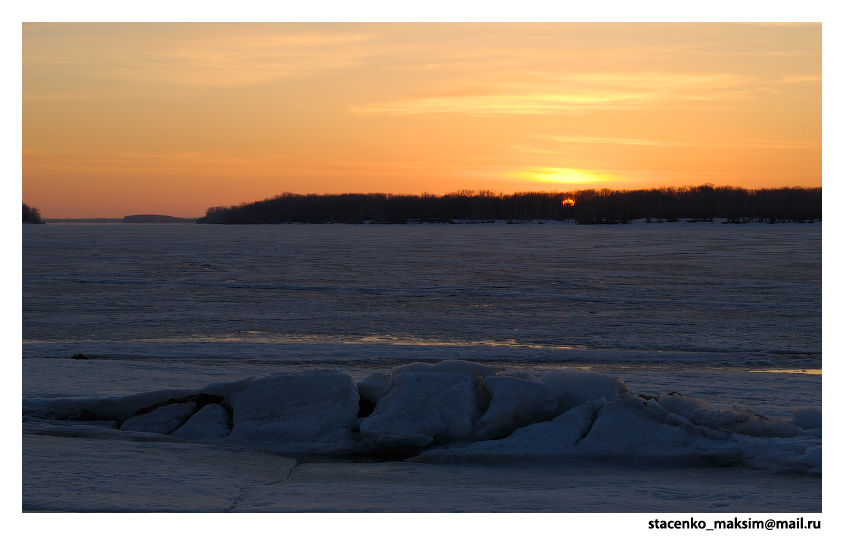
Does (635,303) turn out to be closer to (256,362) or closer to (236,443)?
(256,362)

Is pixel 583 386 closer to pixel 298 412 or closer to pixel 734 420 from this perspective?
pixel 734 420

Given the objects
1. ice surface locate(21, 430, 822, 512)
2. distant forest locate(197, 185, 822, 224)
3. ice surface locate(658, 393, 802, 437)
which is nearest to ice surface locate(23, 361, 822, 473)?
ice surface locate(658, 393, 802, 437)

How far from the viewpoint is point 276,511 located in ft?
10.8

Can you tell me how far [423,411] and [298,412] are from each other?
0.92 meters

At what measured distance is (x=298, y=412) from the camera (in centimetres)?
496

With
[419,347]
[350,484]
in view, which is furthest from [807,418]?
[419,347]

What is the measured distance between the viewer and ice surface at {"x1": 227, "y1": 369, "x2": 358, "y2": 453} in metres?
4.70

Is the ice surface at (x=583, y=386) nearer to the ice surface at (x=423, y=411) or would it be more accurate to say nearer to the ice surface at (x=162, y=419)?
the ice surface at (x=423, y=411)

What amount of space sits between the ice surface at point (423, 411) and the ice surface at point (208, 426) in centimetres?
103

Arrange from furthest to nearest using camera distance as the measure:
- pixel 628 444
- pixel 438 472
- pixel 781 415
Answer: pixel 781 415 < pixel 628 444 < pixel 438 472

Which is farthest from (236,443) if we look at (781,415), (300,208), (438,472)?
(300,208)

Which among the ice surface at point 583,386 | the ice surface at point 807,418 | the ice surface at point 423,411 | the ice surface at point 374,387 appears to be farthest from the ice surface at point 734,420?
the ice surface at point 374,387

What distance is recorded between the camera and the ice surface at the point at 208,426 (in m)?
4.78

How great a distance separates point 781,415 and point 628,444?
1.49 metres
